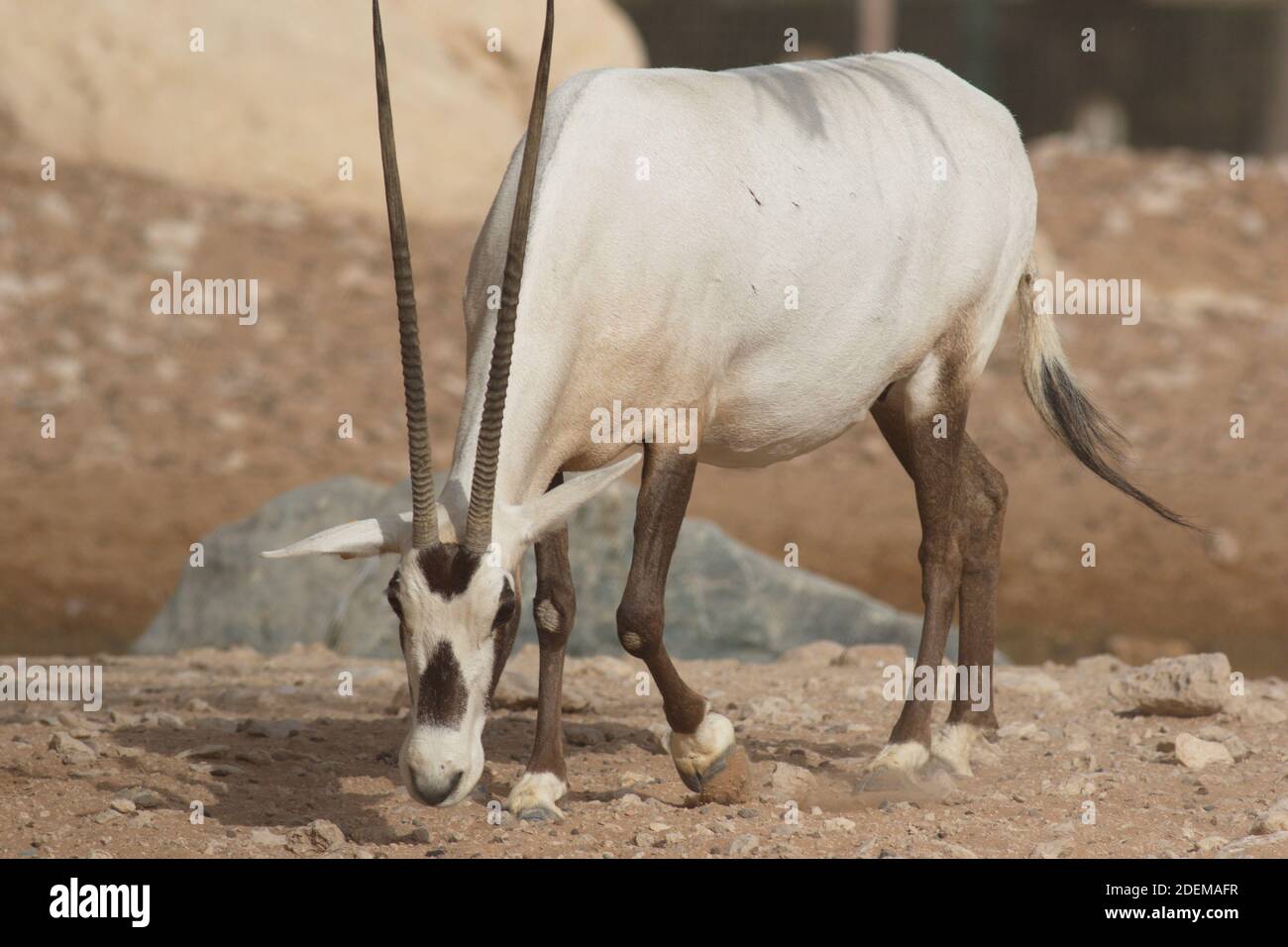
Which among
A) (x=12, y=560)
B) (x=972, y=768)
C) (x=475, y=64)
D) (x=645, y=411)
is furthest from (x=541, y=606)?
(x=475, y=64)

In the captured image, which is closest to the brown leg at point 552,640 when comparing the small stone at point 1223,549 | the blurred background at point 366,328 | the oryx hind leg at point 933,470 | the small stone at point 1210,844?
the oryx hind leg at point 933,470

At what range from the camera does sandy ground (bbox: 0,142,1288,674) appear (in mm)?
10367

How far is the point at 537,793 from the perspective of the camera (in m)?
5.46

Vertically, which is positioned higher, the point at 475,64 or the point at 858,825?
the point at 475,64

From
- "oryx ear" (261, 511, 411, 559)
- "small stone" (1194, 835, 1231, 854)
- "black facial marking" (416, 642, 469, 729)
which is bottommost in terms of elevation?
"small stone" (1194, 835, 1231, 854)

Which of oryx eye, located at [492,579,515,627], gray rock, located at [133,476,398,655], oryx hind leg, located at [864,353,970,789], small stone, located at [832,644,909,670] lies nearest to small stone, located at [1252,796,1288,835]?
oryx hind leg, located at [864,353,970,789]

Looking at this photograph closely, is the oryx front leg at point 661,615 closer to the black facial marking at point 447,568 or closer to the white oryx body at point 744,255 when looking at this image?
the white oryx body at point 744,255

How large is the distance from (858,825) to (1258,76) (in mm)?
20708

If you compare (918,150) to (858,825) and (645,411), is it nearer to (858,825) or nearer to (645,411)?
(645,411)

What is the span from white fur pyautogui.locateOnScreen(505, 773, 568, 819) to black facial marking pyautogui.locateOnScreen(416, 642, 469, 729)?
0.87 meters

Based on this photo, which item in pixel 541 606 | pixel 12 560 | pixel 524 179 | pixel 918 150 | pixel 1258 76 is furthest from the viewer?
pixel 1258 76

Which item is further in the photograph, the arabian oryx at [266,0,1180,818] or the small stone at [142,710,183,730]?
the small stone at [142,710,183,730]

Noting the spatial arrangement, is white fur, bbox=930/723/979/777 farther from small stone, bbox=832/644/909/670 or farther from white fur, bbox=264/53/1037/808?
small stone, bbox=832/644/909/670

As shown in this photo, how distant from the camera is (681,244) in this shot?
5.29 metres
